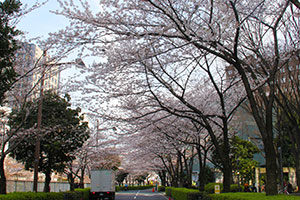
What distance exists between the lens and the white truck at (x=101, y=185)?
23.8 metres

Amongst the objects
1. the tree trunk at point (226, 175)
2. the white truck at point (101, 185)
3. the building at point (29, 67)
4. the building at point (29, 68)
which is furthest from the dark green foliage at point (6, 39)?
the white truck at point (101, 185)

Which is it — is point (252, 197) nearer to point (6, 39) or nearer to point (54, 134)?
point (6, 39)

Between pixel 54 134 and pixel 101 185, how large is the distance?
22.4 feet

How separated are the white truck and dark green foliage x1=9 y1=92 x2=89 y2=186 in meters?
3.87

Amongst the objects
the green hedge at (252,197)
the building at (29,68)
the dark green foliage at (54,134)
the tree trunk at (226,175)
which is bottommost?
the green hedge at (252,197)

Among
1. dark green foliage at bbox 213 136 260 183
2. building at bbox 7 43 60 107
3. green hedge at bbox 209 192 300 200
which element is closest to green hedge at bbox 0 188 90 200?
building at bbox 7 43 60 107

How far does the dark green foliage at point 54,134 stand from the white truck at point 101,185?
387 centimetres

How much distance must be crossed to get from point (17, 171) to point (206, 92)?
2004 centimetres

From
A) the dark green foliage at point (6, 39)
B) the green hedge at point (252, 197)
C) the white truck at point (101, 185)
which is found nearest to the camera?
the green hedge at point (252, 197)

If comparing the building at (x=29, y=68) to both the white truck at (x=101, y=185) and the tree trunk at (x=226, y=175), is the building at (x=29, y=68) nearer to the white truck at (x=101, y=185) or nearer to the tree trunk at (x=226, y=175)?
the tree trunk at (x=226, y=175)

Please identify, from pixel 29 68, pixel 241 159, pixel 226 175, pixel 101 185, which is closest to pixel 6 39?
pixel 29 68

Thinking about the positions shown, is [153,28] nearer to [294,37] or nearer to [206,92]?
[294,37]

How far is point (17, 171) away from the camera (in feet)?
92.8

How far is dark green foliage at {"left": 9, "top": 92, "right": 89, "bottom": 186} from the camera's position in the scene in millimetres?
18234
